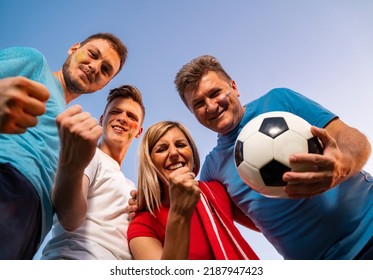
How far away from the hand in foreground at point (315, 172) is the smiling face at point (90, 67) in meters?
1.25

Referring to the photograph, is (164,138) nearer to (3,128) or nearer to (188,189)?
(188,189)

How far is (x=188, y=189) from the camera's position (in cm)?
117

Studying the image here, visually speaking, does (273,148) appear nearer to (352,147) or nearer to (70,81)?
(352,147)

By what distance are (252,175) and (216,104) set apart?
0.56 metres

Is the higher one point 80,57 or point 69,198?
point 80,57

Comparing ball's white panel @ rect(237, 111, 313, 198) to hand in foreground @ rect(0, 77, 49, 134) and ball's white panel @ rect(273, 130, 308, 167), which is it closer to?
ball's white panel @ rect(273, 130, 308, 167)

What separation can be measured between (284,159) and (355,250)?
20.6 inches

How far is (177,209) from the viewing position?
1.17 meters

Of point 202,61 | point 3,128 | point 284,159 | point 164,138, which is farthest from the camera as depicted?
point 202,61

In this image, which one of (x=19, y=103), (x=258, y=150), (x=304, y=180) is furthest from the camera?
(x=258, y=150)

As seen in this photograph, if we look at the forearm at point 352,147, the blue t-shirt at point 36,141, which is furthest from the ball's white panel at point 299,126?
the blue t-shirt at point 36,141

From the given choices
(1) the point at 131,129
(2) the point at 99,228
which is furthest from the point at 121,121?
(2) the point at 99,228

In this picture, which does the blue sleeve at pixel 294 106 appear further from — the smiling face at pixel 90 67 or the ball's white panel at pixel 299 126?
the smiling face at pixel 90 67
